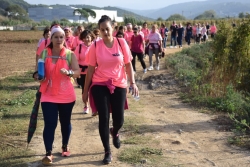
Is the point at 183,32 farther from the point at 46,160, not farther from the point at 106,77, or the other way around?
the point at 46,160

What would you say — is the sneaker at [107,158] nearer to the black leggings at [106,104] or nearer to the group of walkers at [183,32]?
the black leggings at [106,104]

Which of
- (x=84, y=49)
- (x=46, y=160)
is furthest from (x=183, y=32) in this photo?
(x=46, y=160)

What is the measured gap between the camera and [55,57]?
524 cm

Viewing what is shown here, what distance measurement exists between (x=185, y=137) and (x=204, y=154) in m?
0.85

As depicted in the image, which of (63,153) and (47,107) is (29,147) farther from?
(47,107)

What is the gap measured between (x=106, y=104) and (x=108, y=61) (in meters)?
0.59

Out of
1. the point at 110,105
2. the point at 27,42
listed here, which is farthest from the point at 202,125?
the point at 27,42

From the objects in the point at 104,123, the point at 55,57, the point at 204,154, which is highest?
the point at 55,57

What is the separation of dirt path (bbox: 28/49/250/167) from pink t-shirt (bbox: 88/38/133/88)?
47.1 inches

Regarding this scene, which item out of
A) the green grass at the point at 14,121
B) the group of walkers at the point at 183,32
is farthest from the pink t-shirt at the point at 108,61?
the group of walkers at the point at 183,32

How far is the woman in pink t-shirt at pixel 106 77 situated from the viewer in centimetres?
523

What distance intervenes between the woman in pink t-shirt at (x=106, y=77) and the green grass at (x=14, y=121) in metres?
1.25

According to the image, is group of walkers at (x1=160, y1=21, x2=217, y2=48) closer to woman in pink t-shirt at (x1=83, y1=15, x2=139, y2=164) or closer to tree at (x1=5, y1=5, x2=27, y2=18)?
woman in pink t-shirt at (x1=83, y1=15, x2=139, y2=164)

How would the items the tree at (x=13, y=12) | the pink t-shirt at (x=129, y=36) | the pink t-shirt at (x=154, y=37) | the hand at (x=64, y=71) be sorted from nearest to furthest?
the hand at (x=64, y=71) → the pink t-shirt at (x=129, y=36) → the pink t-shirt at (x=154, y=37) → the tree at (x=13, y=12)
